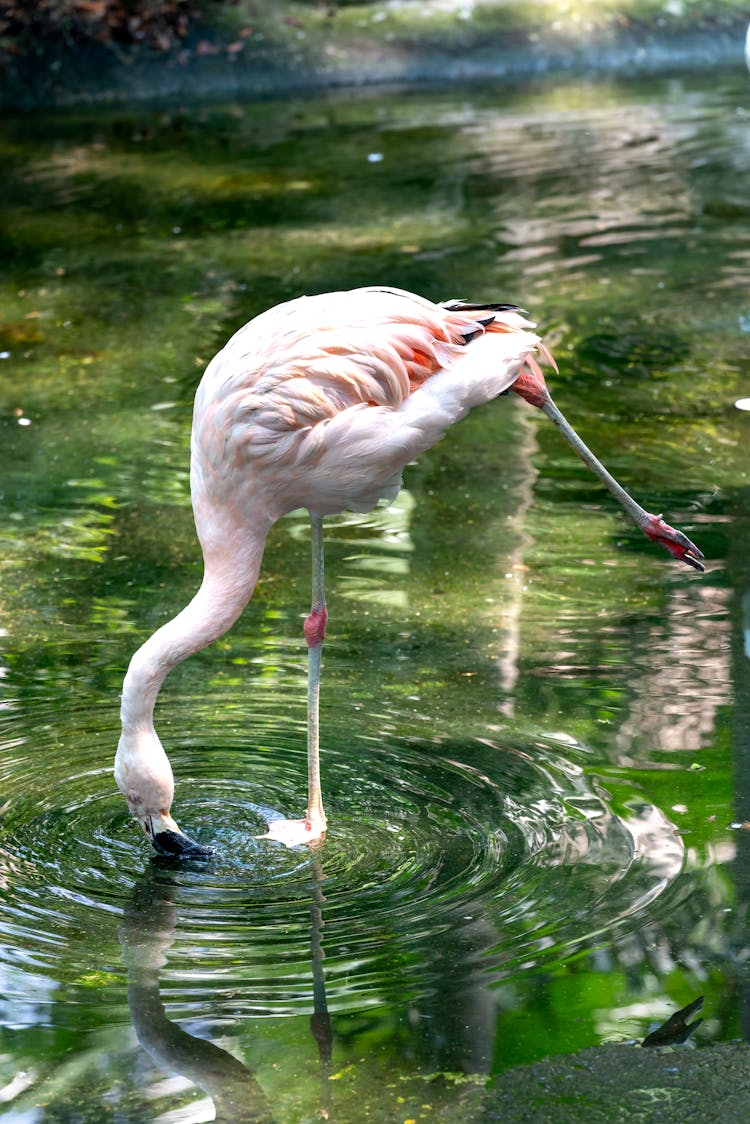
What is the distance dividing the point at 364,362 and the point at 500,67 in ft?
35.9

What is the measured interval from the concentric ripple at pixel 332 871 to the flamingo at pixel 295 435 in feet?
0.50

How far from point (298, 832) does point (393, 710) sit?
0.69 meters

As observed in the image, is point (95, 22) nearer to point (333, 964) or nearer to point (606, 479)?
point (606, 479)

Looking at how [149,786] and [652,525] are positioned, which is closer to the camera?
[149,786]

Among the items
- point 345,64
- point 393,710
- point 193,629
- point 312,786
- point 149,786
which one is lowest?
point 393,710

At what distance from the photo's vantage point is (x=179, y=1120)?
2.90 m

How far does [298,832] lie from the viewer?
388cm

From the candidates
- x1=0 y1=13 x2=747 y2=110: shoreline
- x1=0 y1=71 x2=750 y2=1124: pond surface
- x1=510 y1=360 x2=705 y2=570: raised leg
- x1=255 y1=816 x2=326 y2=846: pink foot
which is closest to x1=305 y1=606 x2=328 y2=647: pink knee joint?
x1=0 y1=71 x2=750 y2=1124: pond surface

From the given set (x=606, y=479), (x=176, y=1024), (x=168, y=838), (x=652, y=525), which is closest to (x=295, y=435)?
(x=168, y=838)

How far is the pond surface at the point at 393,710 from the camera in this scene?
3168 mm

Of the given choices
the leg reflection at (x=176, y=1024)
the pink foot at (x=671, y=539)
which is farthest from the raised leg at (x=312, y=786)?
the pink foot at (x=671, y=539)

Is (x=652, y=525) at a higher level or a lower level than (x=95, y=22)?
lower

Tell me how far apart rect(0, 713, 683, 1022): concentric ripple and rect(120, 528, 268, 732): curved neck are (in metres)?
0.40

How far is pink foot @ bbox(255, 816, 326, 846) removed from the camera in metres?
3.86
